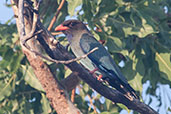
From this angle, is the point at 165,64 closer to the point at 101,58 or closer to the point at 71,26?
the point at 101,58

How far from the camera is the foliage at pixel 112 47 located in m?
5.87

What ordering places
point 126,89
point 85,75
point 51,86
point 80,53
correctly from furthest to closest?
point 51,86, point 80,53, point 126,89, point 85,75

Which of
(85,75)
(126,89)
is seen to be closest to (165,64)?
(126,89)

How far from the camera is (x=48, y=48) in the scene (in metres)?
4.07

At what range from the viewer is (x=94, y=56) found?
5289 millimetres

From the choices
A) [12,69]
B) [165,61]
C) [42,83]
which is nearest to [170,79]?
[165,61]

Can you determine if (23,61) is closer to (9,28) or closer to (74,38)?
(9,28)

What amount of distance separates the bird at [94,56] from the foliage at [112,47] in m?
0.20

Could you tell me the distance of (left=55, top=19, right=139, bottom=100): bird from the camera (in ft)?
15.6

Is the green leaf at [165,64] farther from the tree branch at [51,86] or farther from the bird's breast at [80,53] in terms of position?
the tree branch at [51,86]

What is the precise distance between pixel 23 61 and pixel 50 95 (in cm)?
103

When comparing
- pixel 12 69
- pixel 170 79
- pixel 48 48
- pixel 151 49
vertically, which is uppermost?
pixel 48 48

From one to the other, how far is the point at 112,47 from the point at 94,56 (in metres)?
0.53

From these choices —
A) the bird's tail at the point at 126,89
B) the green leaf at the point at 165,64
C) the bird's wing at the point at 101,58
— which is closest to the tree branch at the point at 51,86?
the bird's wing at the point at 101,58
